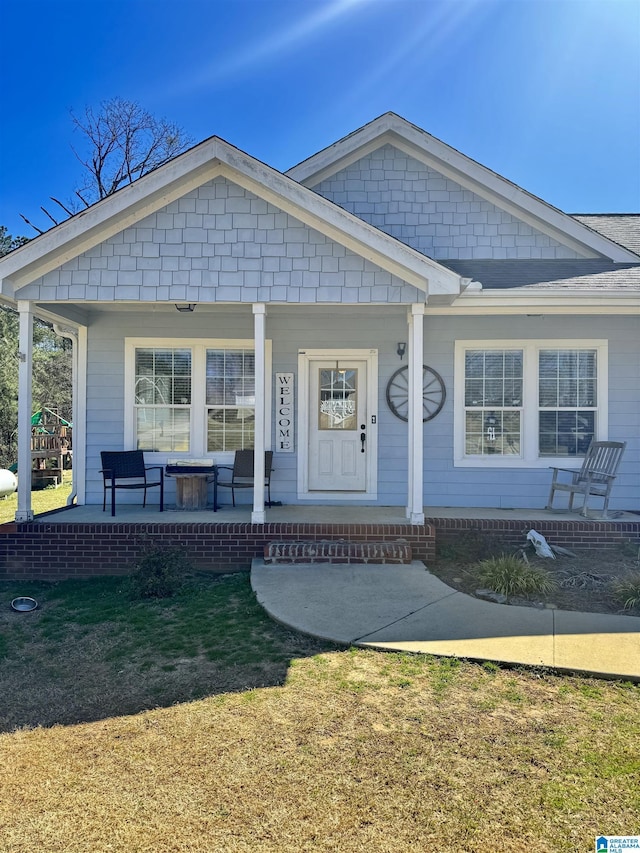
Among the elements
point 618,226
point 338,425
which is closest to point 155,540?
point 338,425

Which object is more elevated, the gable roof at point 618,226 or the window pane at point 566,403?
the gable roof at point 618,226

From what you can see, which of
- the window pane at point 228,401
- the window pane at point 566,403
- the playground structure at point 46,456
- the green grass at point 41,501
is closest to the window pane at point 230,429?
the window pane at point 228,401

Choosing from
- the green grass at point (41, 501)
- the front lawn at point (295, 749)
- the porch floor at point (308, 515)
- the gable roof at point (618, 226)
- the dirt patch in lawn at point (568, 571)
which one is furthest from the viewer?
the green grass at point (41, 501)

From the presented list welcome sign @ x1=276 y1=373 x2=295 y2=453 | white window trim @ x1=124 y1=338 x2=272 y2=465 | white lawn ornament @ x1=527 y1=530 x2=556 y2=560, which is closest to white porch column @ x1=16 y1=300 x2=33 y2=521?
white window trim @ x1=124 y1=338 x2=272 y2=465

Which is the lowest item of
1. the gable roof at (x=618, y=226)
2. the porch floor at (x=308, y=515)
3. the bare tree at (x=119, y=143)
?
the porch floor at (x=308, y=515)

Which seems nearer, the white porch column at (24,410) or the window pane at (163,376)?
the white porch column at (24,410)

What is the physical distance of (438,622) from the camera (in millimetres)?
4531

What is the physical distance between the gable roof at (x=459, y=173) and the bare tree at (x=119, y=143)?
15.8m

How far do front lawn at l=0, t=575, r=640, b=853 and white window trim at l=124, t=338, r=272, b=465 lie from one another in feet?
12.9

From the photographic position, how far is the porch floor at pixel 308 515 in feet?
22.1

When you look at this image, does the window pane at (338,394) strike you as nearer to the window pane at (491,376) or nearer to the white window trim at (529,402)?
the white window trim at (529,402)

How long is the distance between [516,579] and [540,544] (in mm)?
1348

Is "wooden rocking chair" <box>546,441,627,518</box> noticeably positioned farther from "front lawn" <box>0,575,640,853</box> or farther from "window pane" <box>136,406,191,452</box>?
"window pane" <box>136,406,191,452</box>

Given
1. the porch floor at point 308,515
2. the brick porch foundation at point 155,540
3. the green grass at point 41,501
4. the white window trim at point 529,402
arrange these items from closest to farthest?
1. the brick porch foundation at point 155,540
2. the porch floor at point 308,515
3. the white window trim at point 529,402
4. the green grass at point 41,501
